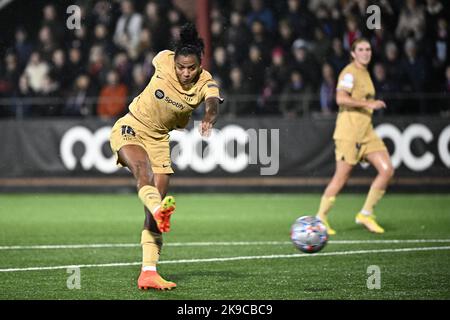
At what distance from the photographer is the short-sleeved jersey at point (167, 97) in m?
9.07

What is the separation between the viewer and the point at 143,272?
29.4ft

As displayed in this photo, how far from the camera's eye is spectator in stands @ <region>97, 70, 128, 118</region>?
20750 mm

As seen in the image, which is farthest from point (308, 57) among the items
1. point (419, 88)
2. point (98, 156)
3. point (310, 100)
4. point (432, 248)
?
point (432, 248)

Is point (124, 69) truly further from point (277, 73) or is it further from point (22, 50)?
point (277, 73)

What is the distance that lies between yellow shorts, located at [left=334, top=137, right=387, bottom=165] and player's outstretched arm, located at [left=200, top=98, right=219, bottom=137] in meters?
5.06

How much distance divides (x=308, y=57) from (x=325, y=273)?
36.3 feet

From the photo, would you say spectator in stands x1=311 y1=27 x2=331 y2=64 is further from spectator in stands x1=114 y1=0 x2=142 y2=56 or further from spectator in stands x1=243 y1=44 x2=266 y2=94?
spectator in stands x1=114 y1=0 x2=142 y2=56

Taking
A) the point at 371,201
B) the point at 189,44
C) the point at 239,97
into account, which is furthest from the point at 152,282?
the point at 239,97

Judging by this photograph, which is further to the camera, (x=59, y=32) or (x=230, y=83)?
(x=59, y=32)

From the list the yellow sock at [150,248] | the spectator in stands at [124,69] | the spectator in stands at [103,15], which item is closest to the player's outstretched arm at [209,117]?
the yellow sock at [150,248]

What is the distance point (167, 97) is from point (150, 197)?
1.05 metres

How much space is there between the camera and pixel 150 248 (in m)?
9.05

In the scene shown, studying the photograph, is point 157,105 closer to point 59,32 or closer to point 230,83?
point 230,83

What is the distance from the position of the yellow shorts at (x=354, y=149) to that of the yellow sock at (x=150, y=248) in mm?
5096
